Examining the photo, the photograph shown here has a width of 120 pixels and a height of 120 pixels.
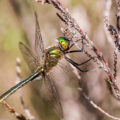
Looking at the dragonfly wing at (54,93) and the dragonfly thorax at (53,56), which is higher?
the dragonfly thorax at (53,56)

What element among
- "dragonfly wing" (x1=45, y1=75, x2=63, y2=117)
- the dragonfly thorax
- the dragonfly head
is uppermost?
the dragonfly head

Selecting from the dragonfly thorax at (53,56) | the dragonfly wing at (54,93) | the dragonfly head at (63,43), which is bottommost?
the dragonfly wing at (54,93)

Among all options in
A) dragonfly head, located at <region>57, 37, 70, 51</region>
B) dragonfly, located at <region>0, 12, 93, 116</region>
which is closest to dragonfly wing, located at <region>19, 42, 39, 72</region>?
dragonfly, located at <region>0, 12, 93, 116</region>

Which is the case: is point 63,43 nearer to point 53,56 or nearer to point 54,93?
point 53,56

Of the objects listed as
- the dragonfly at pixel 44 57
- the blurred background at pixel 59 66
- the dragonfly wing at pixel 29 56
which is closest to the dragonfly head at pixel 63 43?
the dragonfly at pixel 44 57

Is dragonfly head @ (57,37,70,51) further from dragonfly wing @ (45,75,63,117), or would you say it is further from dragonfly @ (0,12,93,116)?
dragonfly wing @ (45,75,63,117)

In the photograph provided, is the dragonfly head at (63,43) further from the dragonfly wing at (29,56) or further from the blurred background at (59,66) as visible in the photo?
the dragonfly wing at (29,56)
